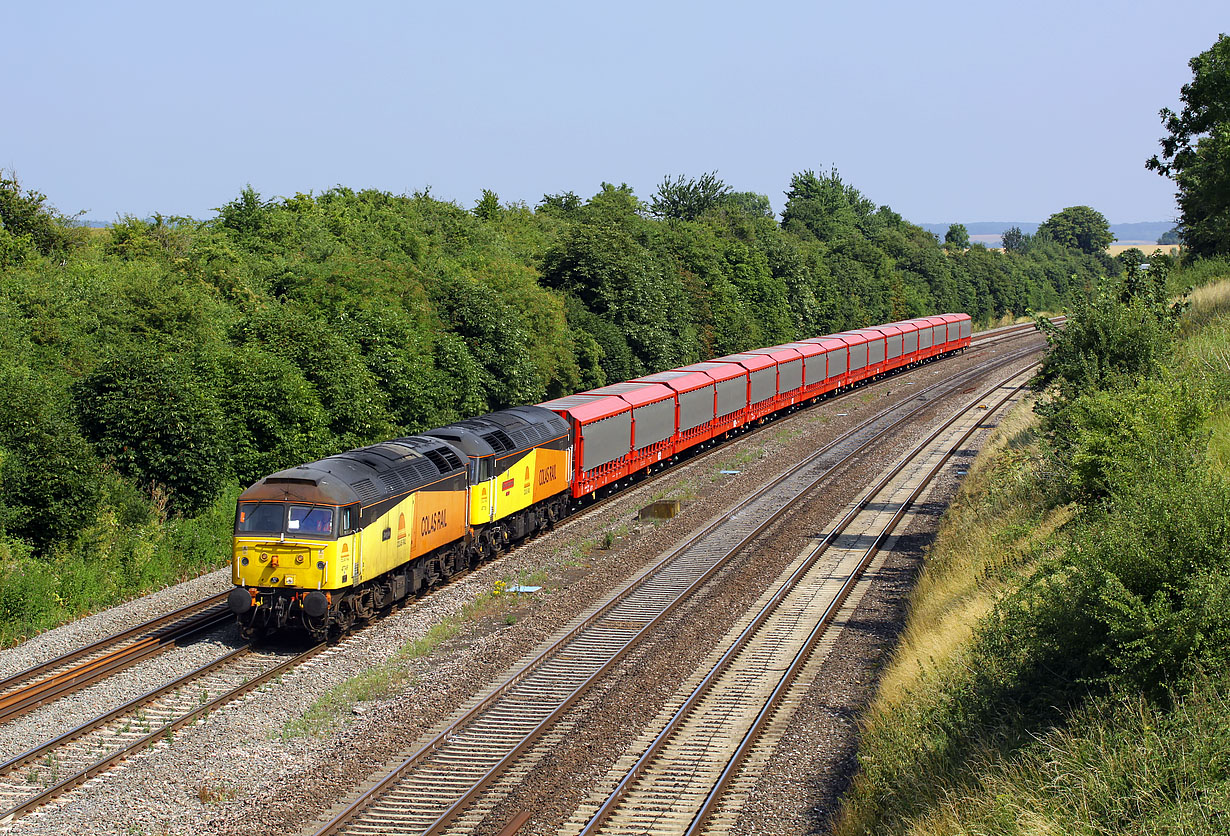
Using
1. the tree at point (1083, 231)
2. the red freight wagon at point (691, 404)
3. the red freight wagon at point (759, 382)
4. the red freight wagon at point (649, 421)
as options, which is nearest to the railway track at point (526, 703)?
the red freight wagon at point (649, 421)

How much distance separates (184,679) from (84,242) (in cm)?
3847

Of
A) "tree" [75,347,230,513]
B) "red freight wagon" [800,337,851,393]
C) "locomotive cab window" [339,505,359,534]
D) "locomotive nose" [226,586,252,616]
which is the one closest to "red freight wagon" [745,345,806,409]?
"red freight wagon" [800,337,851,393]

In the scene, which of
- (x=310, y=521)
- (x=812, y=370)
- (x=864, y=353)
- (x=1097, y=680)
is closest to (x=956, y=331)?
(x=864, y=353)

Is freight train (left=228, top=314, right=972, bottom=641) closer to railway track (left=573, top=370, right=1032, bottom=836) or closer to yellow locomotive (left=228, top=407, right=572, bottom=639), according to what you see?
yellow locomotive (left=228, top=407, right=572, bottom=639)

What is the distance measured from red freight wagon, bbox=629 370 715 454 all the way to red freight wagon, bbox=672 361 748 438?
48 centimetres

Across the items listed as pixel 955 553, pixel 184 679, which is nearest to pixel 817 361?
pixel 955 553

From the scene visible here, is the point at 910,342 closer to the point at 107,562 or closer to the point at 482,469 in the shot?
the point at 482,469

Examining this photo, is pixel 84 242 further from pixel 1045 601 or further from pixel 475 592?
pixel 1045 601

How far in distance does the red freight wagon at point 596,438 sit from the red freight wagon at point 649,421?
0.56m

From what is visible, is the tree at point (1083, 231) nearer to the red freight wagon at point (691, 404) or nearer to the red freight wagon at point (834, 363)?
the red freight wagon at point (834, 363)

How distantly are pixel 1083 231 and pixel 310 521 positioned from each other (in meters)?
190

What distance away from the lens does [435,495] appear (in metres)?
24.2

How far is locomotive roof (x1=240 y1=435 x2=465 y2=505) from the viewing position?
20766mm

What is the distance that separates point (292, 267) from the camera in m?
45.3
